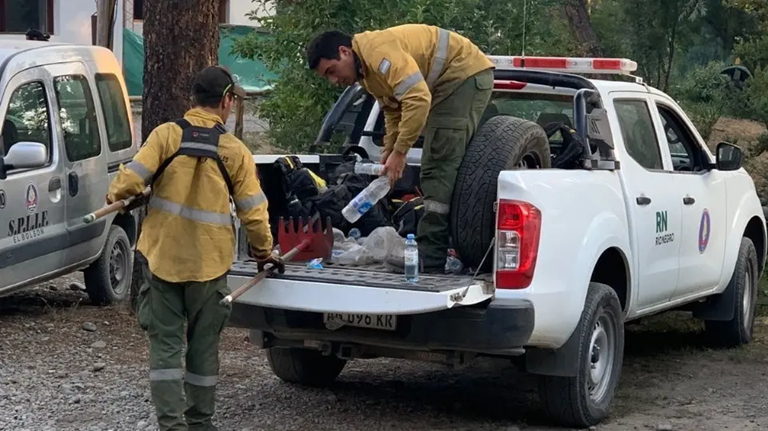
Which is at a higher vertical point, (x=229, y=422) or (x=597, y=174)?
(x=597, y=174)

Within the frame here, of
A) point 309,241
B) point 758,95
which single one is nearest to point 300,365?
point 309,241


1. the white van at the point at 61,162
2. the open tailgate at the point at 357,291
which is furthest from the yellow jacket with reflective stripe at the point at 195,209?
the white van at the point at 61,162

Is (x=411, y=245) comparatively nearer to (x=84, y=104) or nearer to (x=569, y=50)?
(x=84, y=104)

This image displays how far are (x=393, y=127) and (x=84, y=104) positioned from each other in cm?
346

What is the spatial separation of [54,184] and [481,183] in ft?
12.0

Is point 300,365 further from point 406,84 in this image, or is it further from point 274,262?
point 406,84

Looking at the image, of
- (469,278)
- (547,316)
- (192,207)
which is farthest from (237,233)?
(547,316)

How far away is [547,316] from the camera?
5.33m

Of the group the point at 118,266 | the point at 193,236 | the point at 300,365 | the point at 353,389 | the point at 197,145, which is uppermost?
the point at 197,145

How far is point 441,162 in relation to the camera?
5742mm

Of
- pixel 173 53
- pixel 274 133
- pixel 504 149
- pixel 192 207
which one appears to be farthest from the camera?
pixel 274 133

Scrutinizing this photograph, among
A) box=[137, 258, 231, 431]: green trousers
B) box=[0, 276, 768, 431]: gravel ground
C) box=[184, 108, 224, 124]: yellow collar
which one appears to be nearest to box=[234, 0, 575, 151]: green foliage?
box=[0, 276, 768, 431]: gravel ground

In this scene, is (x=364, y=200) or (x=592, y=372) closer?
(x=592, y=372)

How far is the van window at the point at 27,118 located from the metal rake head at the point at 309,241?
2647mm
